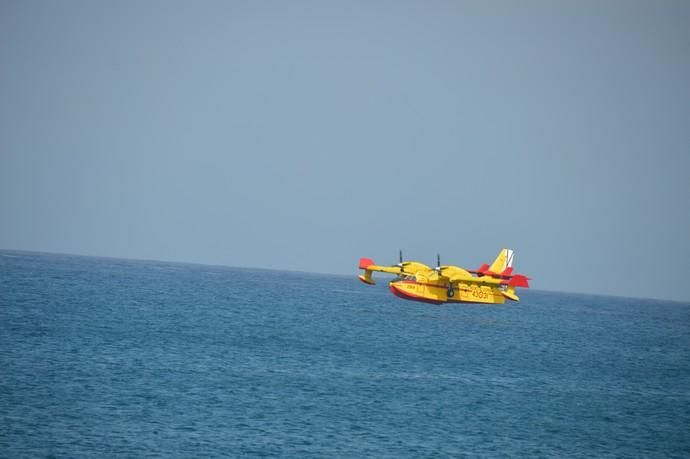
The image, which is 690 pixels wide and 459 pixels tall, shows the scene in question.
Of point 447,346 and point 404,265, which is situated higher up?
point 404,265

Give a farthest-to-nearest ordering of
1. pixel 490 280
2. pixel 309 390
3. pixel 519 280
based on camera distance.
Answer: pixel 490 280
pixel 519 280
pixel 309 390

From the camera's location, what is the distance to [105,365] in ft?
203

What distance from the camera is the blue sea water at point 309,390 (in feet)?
146

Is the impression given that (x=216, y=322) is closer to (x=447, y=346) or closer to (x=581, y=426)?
(x=447, y=346)

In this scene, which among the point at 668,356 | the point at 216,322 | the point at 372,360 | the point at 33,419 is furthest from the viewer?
the point at 668,356

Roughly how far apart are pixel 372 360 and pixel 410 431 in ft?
86.4

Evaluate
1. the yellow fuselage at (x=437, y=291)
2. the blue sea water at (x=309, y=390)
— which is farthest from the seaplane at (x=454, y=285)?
the blue sea water at (x=309, y=390)

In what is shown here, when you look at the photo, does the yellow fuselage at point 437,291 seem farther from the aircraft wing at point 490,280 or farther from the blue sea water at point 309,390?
the blue sea water at point 309,390

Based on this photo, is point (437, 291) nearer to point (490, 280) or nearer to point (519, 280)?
point (490, 280)

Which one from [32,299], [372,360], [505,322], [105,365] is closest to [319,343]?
[372,360]

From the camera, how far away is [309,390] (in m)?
58.5

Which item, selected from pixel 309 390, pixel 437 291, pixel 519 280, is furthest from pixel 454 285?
pixel 309 390

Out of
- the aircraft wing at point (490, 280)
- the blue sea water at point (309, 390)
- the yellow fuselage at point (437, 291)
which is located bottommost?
the blue sea water at point (309, 390)

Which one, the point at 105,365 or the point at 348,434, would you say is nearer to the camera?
the point at 348,434
